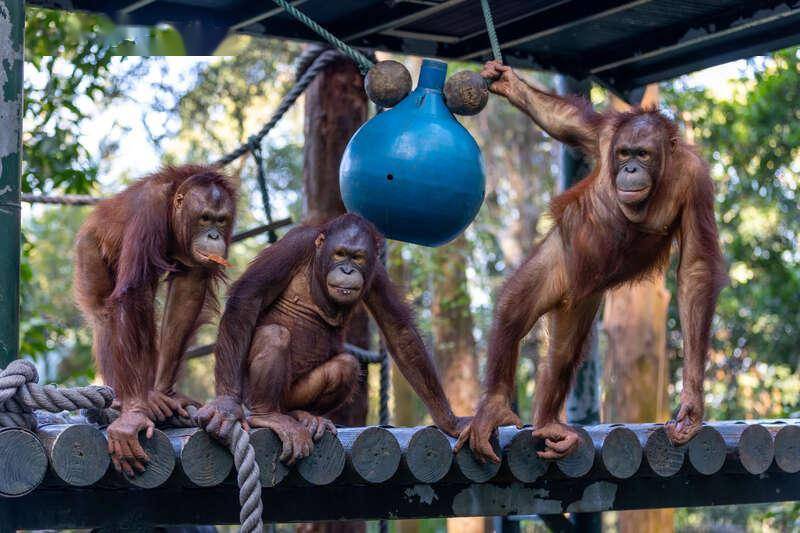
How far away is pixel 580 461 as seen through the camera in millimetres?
3326

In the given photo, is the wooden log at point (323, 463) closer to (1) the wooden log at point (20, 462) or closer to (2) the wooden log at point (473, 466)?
(2) the wooden log at point (473, 466)

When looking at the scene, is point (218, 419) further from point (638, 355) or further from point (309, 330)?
point (638, 355)

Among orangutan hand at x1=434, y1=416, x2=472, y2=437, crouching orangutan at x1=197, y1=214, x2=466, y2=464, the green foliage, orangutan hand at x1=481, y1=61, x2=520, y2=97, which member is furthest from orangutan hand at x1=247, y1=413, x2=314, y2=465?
the green foliage

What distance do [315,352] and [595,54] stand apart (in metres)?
2.42

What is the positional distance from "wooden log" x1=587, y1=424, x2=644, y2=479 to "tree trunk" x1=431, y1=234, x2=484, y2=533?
23.2 ft

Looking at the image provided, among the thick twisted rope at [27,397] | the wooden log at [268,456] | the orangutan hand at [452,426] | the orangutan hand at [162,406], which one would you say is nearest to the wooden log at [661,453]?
the orangutan hand at [452,426]

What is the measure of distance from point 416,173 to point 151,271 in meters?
0.92

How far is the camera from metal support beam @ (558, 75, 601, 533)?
504 cm

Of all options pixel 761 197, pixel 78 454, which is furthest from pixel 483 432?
pixel 761 197

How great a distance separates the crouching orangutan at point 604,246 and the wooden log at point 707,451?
10 centimetres

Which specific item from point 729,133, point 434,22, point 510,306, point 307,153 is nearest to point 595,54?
point 434,22

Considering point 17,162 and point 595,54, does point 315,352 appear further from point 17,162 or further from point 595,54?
point 595,54

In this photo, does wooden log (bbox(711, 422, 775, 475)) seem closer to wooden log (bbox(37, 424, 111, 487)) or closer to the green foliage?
wooden log (bbox(37, 424, 111, 487))

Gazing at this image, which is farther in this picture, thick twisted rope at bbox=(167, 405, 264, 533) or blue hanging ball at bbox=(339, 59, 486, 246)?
blue hanging ball at bbox=(339, 59, 486, 246)
